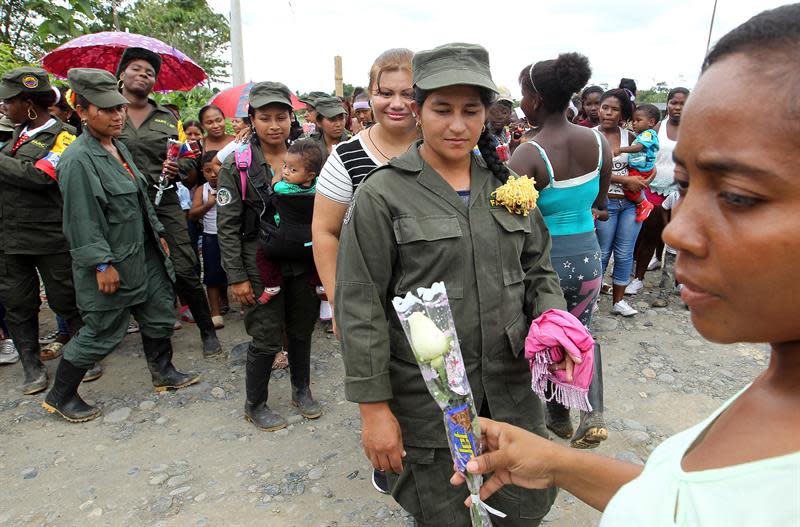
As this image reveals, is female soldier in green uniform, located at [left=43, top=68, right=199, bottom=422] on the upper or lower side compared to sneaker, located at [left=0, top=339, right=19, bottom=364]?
upper

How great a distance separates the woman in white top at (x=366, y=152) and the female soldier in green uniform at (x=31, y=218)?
→ 2.57m

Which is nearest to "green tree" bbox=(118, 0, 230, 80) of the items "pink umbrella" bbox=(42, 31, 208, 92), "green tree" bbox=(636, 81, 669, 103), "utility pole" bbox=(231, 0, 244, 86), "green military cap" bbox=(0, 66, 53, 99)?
"utility pole" bbox=(231, 0, 244, 86)

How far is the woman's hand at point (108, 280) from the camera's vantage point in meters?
3.37

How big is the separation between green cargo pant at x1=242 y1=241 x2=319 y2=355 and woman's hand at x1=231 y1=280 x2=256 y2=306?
42 mm

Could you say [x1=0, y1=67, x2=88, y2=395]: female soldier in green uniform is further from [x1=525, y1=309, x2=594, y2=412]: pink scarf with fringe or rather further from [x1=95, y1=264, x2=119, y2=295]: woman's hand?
[x1=525, y1=309, x2=594, y2=412]: pink scarf with fringe

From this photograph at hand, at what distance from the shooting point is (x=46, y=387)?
3951 mm

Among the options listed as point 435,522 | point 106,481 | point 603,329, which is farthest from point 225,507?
point 603,329

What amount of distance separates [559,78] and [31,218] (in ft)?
12.5

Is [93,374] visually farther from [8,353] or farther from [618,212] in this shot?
[618,212]

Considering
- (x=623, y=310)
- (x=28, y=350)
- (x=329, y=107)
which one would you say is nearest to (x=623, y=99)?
(x=623, y=310)

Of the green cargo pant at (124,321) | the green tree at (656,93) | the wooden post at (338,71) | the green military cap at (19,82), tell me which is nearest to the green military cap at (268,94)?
the green cargo pant at (124,321)

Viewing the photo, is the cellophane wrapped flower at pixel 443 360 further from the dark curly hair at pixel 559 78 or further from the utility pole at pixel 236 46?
the utility pole at pixel 236 46

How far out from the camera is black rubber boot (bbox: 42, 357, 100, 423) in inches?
136

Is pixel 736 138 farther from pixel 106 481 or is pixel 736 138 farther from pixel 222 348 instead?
pixel 222 348
